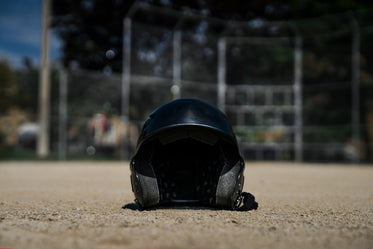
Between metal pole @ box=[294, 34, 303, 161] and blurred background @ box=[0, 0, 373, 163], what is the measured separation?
0.13 feet

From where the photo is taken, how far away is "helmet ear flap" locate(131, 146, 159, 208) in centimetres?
330

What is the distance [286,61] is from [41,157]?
1051 cm

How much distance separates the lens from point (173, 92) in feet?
48.2

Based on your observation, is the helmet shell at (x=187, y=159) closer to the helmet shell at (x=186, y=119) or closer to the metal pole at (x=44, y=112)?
the helmet shell at (x=186, y=119)

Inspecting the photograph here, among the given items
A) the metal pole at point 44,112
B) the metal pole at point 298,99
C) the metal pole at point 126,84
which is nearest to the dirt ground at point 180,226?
the metal pole at point 126,84

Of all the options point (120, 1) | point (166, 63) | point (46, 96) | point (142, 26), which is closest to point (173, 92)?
point (166, 63)

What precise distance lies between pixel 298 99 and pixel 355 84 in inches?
87.5

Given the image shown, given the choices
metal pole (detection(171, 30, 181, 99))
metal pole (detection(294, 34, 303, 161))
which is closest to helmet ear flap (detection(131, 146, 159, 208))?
metal pole (detection(171, 30, 181, 99))

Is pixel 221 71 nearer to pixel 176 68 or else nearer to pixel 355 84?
pixel 176 68

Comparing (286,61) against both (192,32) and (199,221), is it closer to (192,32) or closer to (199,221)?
(192,32)

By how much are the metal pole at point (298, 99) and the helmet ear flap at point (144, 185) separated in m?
13.1

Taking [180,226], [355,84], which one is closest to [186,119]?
[180,226]

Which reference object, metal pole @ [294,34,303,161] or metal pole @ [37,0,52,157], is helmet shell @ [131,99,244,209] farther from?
metal pole @ [294,34,303,161]

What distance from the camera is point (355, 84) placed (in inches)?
593
